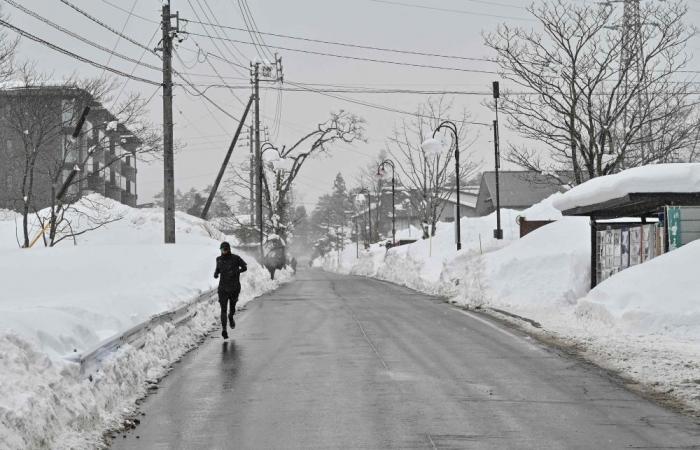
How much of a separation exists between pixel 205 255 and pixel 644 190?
21.4 meters

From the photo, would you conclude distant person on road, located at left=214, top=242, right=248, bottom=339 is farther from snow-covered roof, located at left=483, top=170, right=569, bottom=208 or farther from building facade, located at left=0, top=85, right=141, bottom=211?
snow-covered roof, located at left=483, top=170, right=569, bottom=208

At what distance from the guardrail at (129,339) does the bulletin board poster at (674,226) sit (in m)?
9.62

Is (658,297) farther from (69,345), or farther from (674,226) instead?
(69,345)

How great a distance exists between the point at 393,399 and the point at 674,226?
9.65m

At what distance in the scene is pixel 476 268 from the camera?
2548 centimetres

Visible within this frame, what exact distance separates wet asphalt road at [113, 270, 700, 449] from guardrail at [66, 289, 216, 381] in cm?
71

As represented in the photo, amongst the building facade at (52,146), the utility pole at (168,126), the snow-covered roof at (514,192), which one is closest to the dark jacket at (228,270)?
the utility pole at (168,126)

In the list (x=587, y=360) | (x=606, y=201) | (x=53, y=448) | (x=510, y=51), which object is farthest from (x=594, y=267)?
(x=53, y=448)

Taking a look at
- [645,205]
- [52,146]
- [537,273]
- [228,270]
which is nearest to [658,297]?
[645,205]

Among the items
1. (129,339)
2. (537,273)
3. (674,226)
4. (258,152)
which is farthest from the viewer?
(258,152)

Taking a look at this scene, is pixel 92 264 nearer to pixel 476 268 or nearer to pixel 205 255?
pixel 205 255

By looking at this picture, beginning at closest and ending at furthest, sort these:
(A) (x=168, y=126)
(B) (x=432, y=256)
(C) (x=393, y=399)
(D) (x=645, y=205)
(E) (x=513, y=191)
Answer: (C) (x=393, y=399), (D) (x=645, y=205), (A) (x=168, y=126), (B) (x=432, y=256), (E) (x=513, y=191)

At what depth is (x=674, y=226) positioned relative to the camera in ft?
53.1

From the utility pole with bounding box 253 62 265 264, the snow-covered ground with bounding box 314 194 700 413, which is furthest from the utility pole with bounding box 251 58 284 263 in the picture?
the snow-covered ground with bounding box 314 194 700 413
